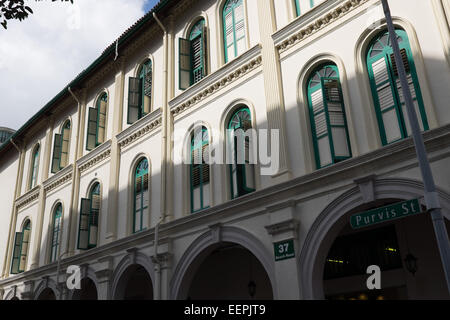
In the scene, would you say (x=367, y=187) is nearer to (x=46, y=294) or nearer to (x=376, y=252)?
(x=376, y=252)

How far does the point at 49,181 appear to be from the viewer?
2048cm

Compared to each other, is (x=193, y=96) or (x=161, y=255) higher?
(x=193, y=96)

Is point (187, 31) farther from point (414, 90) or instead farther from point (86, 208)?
point (414, 90)

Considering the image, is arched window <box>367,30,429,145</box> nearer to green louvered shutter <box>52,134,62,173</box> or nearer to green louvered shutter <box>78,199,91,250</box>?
green louvered shutter <box>78,199,91,250</box>

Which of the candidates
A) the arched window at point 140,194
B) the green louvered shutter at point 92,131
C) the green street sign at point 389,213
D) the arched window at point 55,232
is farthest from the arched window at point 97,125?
the green street sign at point 389,213

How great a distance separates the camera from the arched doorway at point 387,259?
10.2 metres

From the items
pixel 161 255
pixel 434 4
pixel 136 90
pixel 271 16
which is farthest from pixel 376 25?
pixel 136 90

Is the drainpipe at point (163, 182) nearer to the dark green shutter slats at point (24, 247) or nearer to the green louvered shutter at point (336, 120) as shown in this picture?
the green louvered shutter at point (336, 120)

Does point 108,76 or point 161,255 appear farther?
point 108,76

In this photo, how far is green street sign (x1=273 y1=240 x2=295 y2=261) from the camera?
32.0ft

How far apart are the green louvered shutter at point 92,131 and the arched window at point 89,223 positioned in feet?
7.20

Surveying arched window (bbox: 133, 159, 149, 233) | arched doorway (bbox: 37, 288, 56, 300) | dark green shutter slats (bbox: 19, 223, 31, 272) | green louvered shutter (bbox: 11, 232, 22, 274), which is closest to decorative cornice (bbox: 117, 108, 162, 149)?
arched window (bbox: 133, 159, 149, 233)

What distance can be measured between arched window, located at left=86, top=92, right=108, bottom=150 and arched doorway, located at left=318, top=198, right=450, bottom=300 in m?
10.1

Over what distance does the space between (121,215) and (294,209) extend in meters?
7.48
